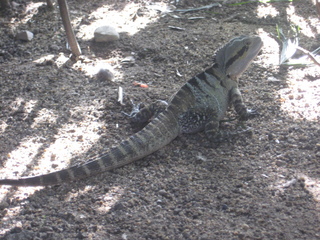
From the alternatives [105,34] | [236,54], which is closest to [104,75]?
[105,34]

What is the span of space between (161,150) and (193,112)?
57 cm

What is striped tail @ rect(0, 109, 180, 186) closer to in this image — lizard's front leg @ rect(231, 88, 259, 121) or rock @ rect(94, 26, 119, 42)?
lizard's front leg @ rect(231, 88, 259, 121)

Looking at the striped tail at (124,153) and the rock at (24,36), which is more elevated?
the rock at (24,36)

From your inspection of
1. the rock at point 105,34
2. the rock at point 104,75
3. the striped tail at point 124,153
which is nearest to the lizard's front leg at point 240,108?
the striped tail at point 124,153

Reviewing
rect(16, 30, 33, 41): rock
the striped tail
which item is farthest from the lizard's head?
rect(16, 30, 33, 41): rock

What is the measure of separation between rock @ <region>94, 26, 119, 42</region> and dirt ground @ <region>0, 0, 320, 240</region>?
4.1 inches

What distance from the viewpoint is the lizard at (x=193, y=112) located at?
12.2 ft

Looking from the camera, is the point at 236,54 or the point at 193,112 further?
the point at 236,54

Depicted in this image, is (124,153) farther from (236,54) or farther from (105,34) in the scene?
(105,34)

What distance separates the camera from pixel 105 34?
5.99 meters

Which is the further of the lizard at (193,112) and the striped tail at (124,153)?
the lizard at (193,112)

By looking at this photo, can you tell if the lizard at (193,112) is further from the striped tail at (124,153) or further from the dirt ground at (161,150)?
the dirt ground at (161,150)

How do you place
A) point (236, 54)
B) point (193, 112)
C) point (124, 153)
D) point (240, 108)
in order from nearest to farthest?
1. point (124, 153)
2. point (193, 112)
3. point (240, 108)
4. point (236, 54)

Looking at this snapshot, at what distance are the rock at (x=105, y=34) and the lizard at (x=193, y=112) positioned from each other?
76.4 inches
